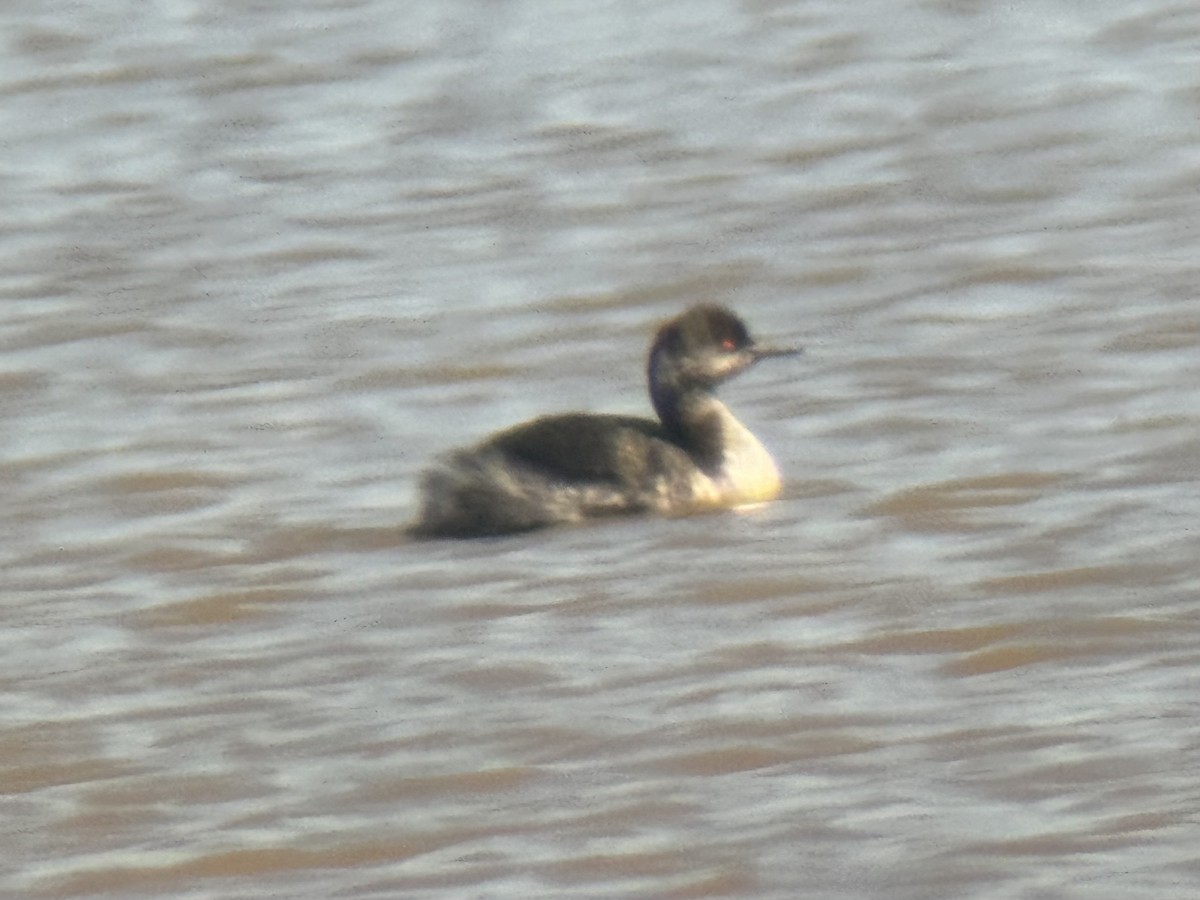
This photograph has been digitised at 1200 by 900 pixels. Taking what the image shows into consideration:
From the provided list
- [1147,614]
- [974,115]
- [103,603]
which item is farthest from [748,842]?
[974,115]

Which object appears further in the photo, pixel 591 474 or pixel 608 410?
pixel 608 410

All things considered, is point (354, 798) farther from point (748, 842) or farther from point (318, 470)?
point (318, 470)

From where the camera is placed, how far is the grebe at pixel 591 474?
8.61 metres

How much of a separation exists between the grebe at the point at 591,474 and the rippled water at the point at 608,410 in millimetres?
99

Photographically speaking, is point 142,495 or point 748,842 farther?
point 142,495

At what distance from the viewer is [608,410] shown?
9938 mm

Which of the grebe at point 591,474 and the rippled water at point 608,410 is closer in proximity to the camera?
the rippled water at point 608,410

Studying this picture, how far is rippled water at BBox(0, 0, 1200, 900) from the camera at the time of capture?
20.9ft

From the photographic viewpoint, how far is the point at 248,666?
7578 millimetres

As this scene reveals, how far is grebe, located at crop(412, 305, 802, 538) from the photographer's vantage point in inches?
339

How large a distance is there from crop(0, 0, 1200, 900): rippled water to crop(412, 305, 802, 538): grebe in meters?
0.10

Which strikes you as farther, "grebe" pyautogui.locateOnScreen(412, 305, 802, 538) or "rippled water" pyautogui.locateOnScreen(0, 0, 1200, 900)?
"grebe" pyautogui.locateOnScreen(412, 305, 802, 538)

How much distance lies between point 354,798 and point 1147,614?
5.42ft

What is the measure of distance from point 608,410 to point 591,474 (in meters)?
1.17
